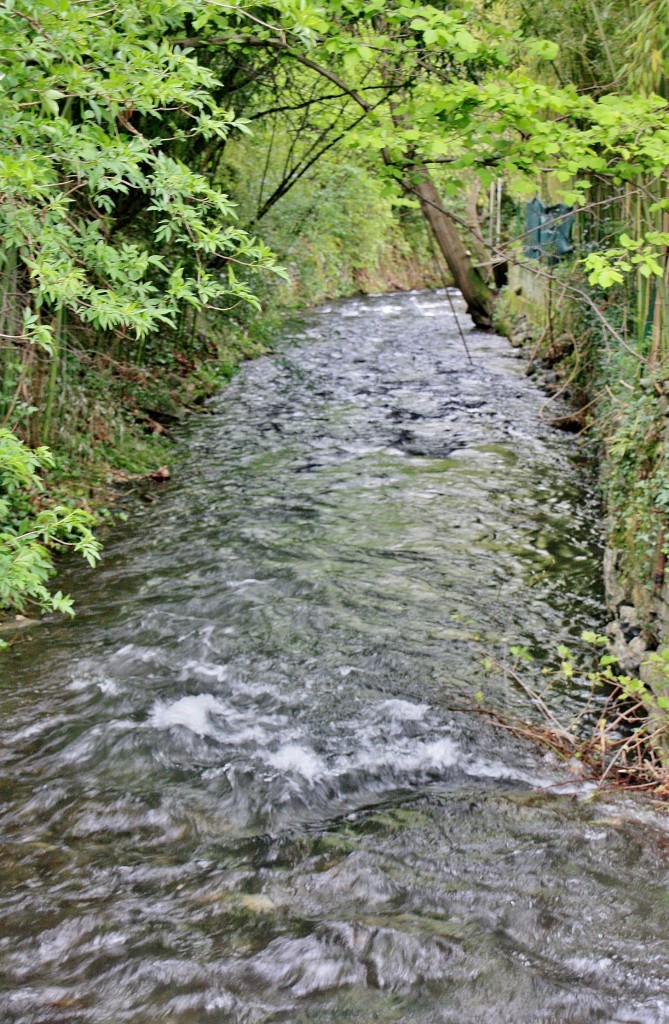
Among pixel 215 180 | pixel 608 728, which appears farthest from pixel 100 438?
pixel 215 180

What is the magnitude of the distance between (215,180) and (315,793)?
10880mm

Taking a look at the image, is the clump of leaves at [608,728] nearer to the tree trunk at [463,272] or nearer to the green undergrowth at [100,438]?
the green undergrowth at [100,438]

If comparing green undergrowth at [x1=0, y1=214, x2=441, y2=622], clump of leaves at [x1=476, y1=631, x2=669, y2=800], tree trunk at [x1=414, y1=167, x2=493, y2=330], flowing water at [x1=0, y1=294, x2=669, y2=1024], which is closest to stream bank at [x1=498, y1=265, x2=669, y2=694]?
clump of leaves at [x1=476, y1=631, x2=669, y2=800]

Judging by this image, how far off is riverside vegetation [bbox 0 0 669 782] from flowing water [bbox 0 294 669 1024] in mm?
688

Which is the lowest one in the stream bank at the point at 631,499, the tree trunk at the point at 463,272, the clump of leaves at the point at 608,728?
the clump of leaves at the point at 608,728

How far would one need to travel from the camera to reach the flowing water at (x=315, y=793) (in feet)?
9.14

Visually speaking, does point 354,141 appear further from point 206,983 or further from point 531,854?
point 206,983

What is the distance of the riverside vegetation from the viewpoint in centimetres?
386

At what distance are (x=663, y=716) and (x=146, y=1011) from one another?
9.13ft

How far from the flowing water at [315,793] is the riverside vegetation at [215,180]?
0.69 metres

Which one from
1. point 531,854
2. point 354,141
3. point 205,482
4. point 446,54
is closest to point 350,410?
point 205,482

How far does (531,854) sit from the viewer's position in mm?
3467

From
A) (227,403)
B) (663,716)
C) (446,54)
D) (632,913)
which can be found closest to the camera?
(632,913)

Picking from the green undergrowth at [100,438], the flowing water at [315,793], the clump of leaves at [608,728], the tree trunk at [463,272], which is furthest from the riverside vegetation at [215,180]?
the tree trunk at [463,272]
